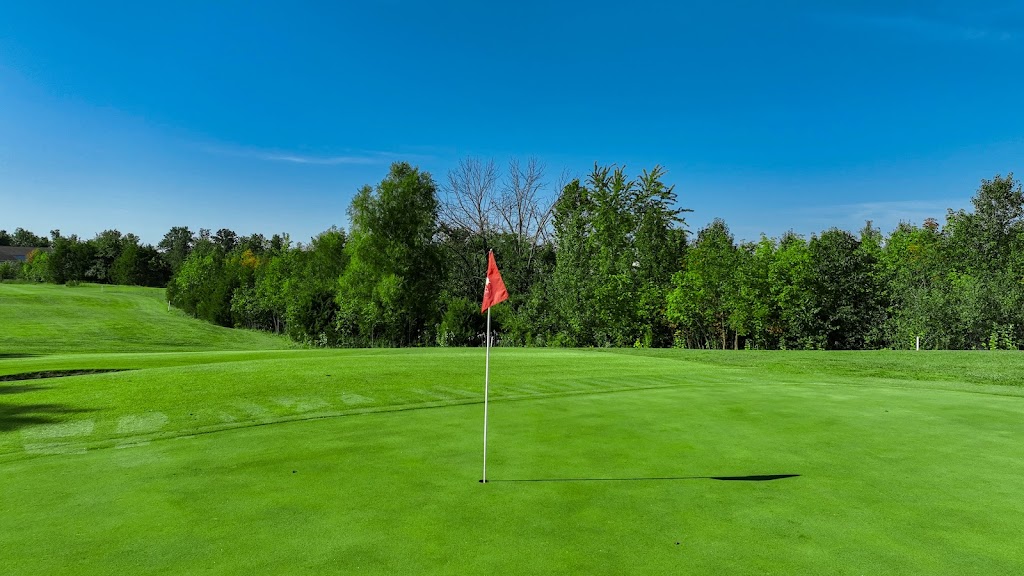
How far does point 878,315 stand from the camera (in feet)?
109

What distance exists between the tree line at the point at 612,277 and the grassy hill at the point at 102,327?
3969mm

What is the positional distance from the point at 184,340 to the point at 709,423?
4450cm

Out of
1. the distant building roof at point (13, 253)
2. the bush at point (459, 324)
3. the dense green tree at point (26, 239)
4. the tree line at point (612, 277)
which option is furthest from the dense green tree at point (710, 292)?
the dense green tree at point (26, 239)

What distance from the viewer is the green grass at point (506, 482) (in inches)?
147

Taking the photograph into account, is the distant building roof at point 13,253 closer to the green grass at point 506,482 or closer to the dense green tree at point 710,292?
the dense green tree at point 710,292

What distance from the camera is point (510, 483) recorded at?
5.23 metres

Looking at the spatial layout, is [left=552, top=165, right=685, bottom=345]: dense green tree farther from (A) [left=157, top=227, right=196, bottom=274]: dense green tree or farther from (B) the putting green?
(A) [left=157, top=227, right=196, bottom=274]: dense green tree

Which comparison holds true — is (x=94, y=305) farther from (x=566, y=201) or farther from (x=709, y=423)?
(x=709, y=423)

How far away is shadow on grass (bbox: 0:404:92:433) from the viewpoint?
8.44 meters

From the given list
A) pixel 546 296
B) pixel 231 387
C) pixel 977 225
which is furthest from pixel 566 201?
pixel 231 387

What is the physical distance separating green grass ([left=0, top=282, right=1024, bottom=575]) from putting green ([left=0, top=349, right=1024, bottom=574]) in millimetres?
27

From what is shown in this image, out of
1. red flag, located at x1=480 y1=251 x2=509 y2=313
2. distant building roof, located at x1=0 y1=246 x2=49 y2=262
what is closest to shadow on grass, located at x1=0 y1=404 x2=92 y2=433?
red flag, located at x1=480 y1=251 x2=509 y2=313

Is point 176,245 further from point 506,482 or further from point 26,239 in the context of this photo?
point 506,482

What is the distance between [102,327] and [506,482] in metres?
49.9
